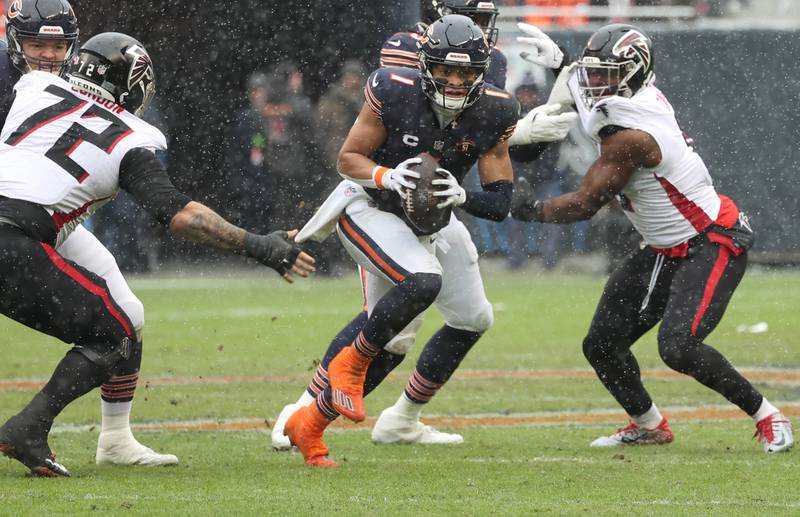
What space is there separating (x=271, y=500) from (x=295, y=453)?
4.13 ft

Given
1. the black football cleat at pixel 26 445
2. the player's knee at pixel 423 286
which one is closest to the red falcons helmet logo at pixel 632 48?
the player's knee at pixel 423 286

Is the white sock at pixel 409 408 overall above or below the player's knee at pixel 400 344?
below

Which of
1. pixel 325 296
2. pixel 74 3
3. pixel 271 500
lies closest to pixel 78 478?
pixel 271 500

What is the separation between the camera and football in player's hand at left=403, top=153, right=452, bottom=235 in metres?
5.24

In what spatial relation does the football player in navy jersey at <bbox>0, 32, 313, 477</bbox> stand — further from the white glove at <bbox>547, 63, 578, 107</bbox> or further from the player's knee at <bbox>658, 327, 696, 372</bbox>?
the white glove at <bbox>547, 63, 578, 107</bbox>

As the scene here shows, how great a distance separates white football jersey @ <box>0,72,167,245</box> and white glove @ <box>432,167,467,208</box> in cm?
102

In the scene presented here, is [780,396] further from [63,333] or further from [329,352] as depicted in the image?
[63,333]

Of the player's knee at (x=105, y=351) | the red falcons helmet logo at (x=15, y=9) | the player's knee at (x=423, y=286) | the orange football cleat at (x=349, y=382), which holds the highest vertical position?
the red falcons helmet logo at (x=15, y=9)

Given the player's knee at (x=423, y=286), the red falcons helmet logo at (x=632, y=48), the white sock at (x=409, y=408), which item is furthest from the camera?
the white sock at (x=409, y=408)

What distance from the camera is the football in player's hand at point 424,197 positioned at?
5.24 metres

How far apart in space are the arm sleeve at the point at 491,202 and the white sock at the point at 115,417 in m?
1.51

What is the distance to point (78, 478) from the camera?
4.93 metres

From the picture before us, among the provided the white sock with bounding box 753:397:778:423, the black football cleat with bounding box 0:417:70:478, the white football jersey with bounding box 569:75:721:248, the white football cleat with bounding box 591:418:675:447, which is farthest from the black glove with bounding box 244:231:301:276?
the white sock with bounding box 753:397:778:423

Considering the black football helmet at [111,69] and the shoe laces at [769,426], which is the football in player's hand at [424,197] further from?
the shoe laces at [769,426]
